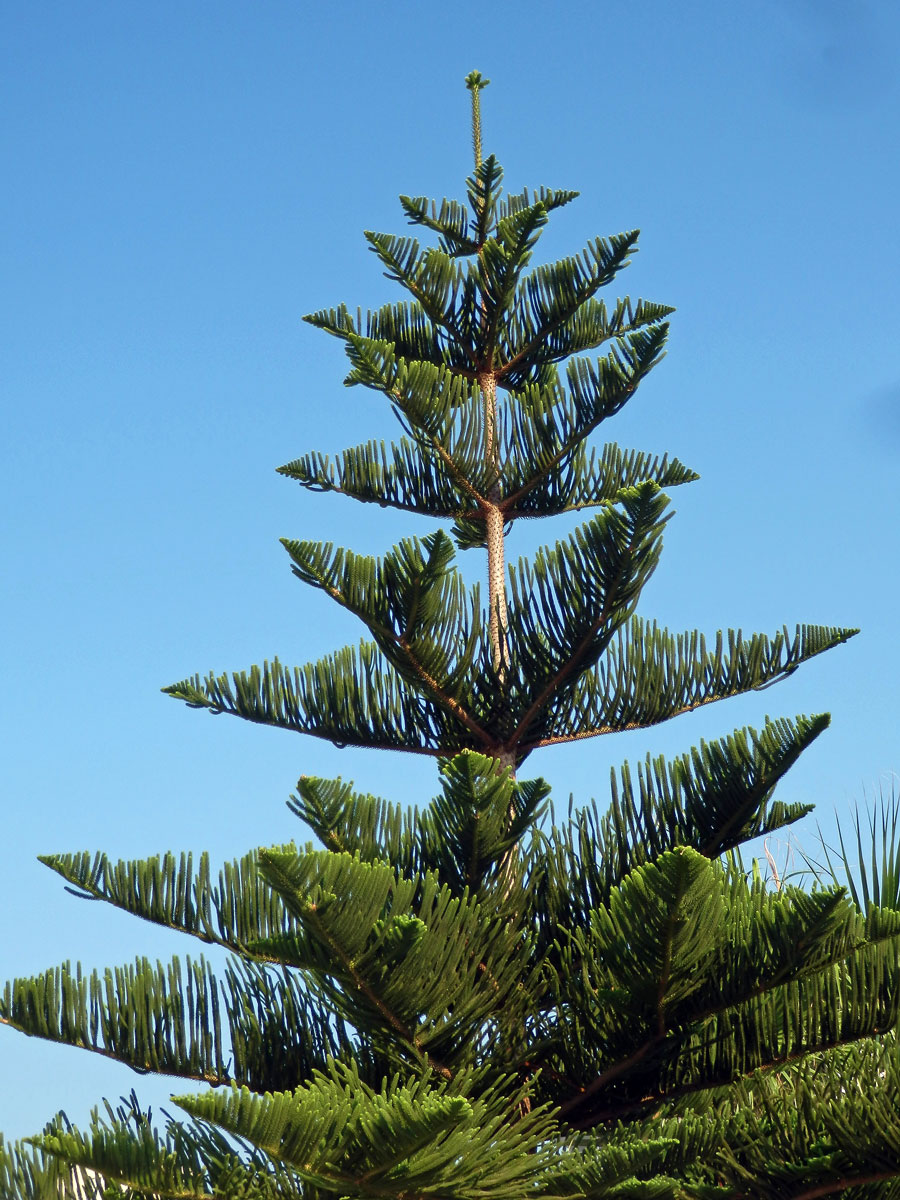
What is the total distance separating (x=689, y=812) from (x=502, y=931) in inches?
27.3

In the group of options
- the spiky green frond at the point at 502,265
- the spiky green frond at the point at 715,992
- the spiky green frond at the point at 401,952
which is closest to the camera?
the spiky green frond at the point at 401,952

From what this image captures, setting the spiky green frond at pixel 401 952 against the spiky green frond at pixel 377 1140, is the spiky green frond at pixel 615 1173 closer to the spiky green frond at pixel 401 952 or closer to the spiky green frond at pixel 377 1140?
the spiky green frond at pixel 377 1140

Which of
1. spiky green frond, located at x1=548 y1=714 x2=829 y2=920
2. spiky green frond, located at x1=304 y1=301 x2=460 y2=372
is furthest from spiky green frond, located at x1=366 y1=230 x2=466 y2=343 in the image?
spiky green frond, located at x1=548 y1=714 x2=829 y2=920

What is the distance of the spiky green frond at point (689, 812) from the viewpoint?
13.7ft

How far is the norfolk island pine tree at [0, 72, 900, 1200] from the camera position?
3402 mm

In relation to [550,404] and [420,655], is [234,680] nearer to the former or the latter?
[420,655]

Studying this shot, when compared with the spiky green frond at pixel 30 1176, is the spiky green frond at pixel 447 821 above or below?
above

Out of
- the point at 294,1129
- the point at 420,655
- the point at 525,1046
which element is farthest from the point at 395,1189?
the point at 420,655

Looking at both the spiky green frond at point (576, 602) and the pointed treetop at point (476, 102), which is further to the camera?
the pointed treetop at point (476, 102)

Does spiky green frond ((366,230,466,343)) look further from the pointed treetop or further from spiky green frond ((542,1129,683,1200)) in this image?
spiky green frond ((542,1129,683,1200))

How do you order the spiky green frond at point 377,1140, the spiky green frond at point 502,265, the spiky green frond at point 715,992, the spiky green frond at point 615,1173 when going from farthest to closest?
1. the spiky green frond at point 502,265
2. the spiky green frond at point 715,992
3. the spiky green frond at point 615,1173
4. the spiky green frond at point 377,1140

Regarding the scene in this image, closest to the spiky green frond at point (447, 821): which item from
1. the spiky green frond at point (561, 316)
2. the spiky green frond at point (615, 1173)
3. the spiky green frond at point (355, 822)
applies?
the spiky green frond at point (355, 822)

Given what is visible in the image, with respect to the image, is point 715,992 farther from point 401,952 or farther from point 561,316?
point 561,316

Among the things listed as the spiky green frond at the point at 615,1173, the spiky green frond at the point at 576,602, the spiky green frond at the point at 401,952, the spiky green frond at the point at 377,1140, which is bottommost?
the spiky green frond at the point at 615,1173
